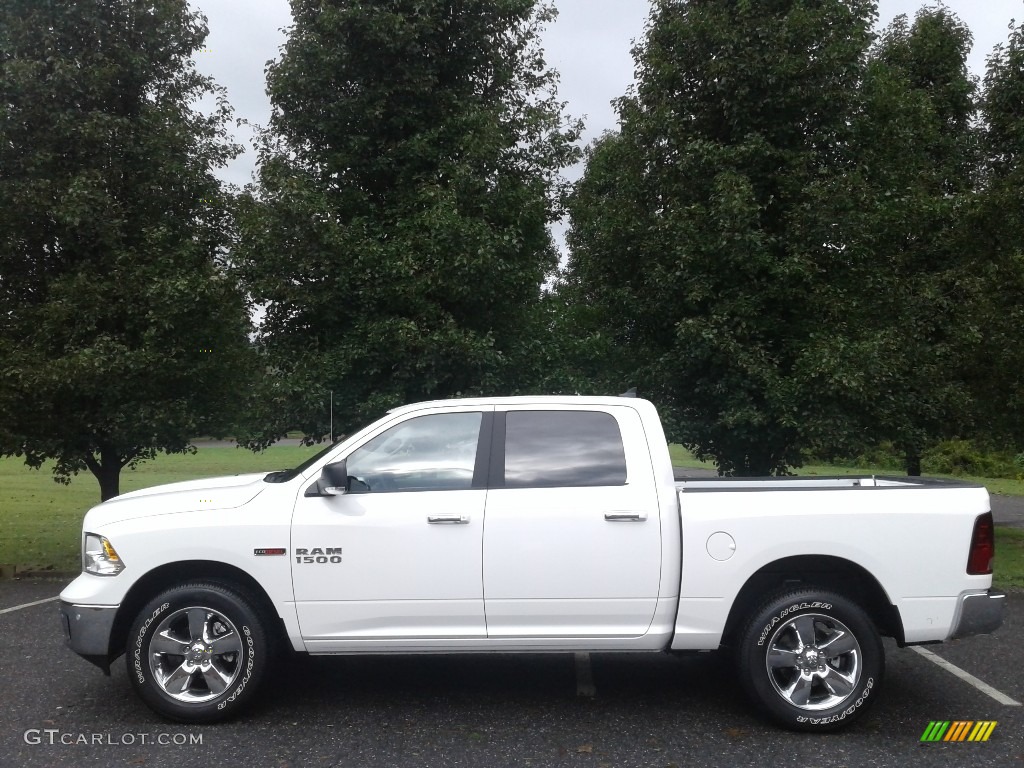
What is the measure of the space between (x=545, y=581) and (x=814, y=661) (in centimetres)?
161

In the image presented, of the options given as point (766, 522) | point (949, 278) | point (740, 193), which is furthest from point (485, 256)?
point (949, 278)

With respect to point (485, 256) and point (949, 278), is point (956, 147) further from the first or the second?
point (485, 256)

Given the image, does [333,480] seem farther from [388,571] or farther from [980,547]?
[980,547]

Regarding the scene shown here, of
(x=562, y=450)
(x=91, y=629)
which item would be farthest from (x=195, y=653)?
(x=562, y=450)

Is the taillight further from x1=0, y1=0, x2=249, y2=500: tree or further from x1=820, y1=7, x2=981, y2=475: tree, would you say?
x1=0, y1=0, x2=249, y2=500: tree

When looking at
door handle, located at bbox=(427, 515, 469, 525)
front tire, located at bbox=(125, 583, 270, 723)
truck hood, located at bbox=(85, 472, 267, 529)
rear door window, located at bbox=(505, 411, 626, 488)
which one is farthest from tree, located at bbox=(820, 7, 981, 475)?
front tire, located at bbox=(125, 583, 270, 723)

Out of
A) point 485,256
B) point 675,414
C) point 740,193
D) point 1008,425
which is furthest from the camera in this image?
point 1008,425

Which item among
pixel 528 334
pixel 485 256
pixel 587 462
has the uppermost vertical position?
pixel 485 256

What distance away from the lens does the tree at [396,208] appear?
1011 cm

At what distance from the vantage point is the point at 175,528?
17.7 ft

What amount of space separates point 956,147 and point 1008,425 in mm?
5393

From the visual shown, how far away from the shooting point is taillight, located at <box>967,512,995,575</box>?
207 inches
